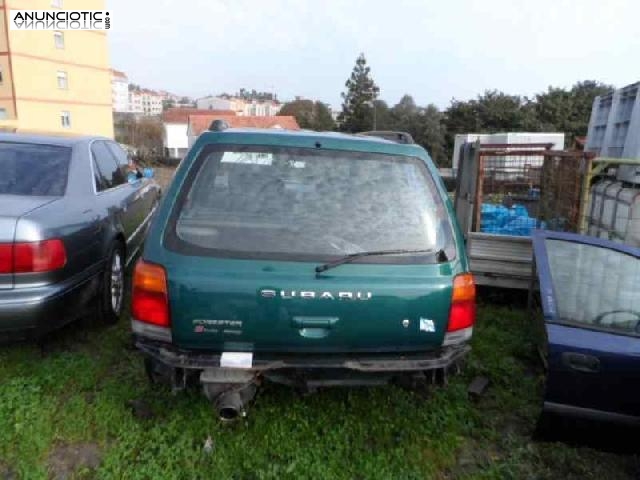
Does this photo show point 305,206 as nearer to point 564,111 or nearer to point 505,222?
point 505,222

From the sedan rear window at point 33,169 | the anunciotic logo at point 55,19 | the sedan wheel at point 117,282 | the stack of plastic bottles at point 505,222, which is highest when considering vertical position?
the anunciotic logo at point 55,19

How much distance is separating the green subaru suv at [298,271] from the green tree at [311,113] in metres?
62.2

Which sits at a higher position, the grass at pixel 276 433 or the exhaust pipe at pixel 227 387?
the exhaust pipe at pixel 227 387

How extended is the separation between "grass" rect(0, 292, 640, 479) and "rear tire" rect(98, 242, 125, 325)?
1.72 ft

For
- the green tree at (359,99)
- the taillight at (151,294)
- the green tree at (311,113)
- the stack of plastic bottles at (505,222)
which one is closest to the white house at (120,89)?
the green tree at (311,113)

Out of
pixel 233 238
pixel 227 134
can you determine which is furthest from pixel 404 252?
pixel 227 134

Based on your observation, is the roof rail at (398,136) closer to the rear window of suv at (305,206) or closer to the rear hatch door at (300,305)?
the rear window of suv at (305,206)

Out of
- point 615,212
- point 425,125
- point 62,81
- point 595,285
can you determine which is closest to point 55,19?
point 62,81

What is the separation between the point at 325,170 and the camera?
8.23ft

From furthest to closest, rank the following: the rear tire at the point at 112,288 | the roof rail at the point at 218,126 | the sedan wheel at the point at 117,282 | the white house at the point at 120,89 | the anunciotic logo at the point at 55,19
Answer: the white house at the point at 120,89 < the anunciotic logo at the point at 55,19 < the sedan wheel at the point at 117,282 < the rear tire at the point at 112,288 < the roof rail at the point at 218,126

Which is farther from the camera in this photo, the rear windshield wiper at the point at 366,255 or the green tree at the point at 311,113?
the green tree at the point at 311,113

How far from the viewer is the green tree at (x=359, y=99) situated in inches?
2320

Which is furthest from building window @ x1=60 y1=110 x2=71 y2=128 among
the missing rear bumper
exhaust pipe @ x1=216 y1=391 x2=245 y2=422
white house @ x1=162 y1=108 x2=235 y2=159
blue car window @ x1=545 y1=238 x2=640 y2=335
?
blue car window @ x1=545 y1=238 x2=640 y2=335

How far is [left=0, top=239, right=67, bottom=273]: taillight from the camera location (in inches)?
110
